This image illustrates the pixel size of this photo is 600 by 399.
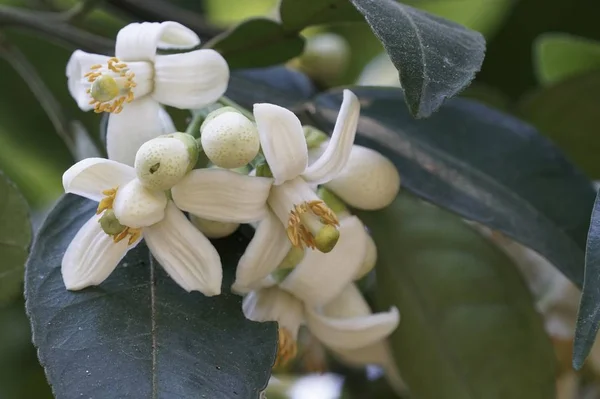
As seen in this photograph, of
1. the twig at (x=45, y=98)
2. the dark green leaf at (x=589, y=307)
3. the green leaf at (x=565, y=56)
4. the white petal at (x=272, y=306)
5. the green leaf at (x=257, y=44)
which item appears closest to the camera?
the dark green leaf at (x=589, y=307)

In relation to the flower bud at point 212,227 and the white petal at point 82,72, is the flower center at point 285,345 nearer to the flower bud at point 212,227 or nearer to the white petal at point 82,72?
the flower bud at point 212,227

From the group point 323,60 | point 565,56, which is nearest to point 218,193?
point 323,60

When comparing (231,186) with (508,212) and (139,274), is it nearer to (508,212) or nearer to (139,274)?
(139,274)

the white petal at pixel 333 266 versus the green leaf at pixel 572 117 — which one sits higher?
the white petal at pixel 333 266

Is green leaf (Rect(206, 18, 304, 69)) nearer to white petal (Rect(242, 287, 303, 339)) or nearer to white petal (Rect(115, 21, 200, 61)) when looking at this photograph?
white petal (Rect(115, 21, 200, 61))

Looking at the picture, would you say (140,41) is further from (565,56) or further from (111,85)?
(565,56)

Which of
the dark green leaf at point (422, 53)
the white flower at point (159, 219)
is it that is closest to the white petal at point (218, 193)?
the white flower at point (159, 219)
